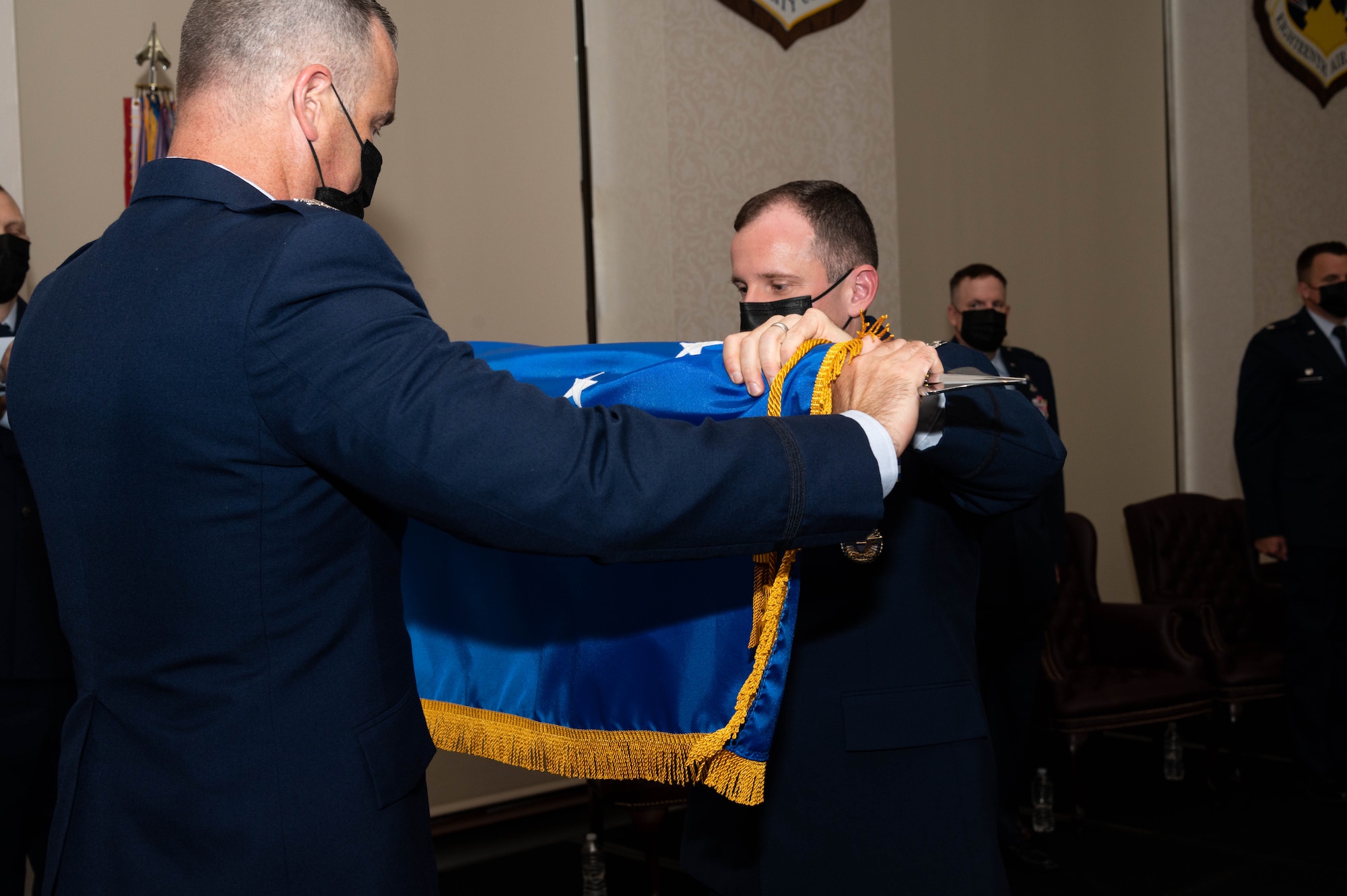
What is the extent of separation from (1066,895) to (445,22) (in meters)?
3.55

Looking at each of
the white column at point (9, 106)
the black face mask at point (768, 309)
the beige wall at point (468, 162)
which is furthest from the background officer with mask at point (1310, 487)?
the white column at point (9, 106)

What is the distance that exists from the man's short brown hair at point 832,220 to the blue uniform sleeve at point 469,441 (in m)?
1.12

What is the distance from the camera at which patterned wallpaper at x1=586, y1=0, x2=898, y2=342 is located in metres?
4.31

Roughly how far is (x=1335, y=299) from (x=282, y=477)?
4820mm

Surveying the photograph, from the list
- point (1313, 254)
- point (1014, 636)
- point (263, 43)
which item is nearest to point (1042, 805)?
point (1014, 636)

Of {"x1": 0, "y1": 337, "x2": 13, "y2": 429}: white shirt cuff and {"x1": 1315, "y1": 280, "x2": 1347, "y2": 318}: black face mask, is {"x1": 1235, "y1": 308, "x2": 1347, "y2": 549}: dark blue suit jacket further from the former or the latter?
{"x1": 0, "y1": 337, "x2": 13, "y2": 429}: white shirt cuff

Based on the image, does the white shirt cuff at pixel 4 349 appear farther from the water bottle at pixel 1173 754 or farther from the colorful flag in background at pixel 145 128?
the water bottle at pixel 1173 754

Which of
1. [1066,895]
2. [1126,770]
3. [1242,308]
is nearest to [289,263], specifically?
[1066,895]

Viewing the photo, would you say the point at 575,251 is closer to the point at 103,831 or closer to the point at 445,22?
the point at 445,22

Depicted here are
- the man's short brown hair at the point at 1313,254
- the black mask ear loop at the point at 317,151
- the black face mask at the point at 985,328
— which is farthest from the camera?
the man's short brown hair at the point at 1313,254

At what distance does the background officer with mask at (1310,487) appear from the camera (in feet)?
14.7

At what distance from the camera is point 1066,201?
5.71m

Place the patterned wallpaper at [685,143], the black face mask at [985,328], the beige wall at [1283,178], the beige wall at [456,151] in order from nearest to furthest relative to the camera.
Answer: the beige wall at [456,151] → the patterned wallpaper at [685,143] → the black face mask at [985,328] → the beige wall at [1283,178]

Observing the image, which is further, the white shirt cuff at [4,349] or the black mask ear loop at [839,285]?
the white shirt cuff at [4,349]
